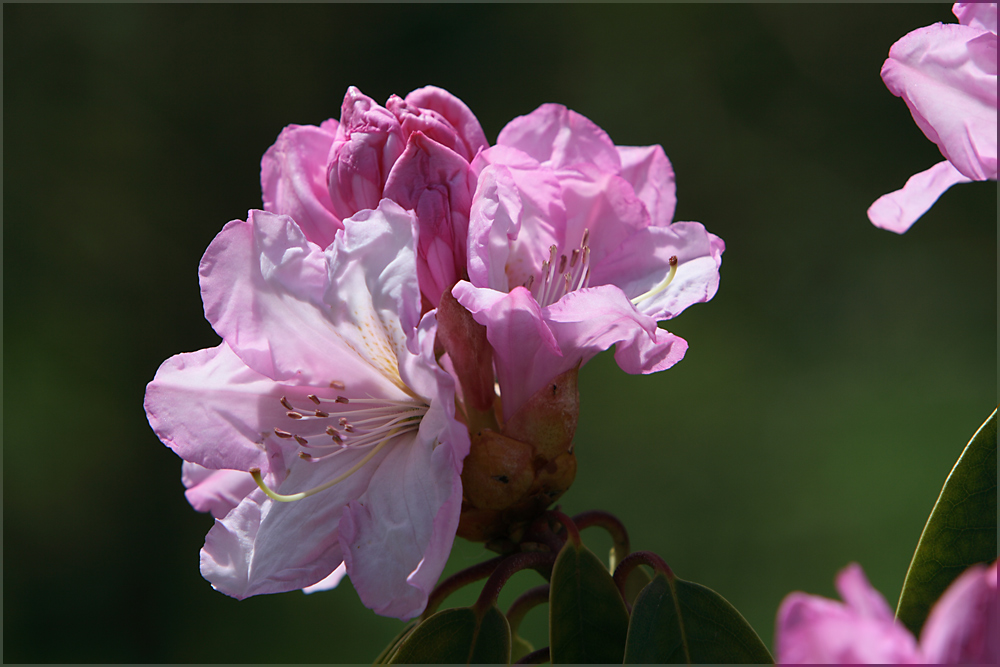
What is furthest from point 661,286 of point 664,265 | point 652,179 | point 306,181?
point 306,181

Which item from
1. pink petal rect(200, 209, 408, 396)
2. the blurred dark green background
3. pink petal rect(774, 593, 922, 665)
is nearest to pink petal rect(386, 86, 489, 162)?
pink petal rect(200, 209, 408, 396)

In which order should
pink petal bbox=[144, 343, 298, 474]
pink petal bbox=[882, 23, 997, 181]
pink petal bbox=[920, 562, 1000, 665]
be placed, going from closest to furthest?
1. pink petal bbox=[920, 562, 1000, 665]
2. pink petal bbox=[882, 23, 997, 181]
3. pink petal bbox=[144, 343, 298, 474]

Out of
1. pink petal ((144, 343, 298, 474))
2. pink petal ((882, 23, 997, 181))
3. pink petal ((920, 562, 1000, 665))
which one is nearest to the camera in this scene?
pink petal ((920, 562, 1000, 665))

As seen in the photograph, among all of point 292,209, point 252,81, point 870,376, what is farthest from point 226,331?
point 252,81

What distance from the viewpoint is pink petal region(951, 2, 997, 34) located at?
46 centimetres

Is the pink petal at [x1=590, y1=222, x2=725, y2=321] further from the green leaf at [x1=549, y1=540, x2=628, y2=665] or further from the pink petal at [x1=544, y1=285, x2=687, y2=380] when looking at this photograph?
the green leaf at [x1=549, y1=540, x2=628, y2=665]

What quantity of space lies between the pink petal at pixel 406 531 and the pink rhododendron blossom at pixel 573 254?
0.27ft

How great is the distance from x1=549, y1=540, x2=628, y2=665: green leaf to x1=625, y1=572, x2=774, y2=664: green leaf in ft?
0.10

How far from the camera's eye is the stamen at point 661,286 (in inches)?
22.8

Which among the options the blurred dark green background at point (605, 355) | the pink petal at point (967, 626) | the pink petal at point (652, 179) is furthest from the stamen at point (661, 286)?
the blurred dark green background at point (605, 355)

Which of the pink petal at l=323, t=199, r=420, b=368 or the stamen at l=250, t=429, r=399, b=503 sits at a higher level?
the pink petal at l=323, t=199, r=420, b=368

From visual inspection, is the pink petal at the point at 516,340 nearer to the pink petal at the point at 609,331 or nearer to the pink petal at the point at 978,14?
the pink petal at the point at 609,331

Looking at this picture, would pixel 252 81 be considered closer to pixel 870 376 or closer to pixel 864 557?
pixel 870 376

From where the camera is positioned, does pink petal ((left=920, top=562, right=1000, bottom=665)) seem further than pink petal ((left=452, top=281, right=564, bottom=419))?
No
